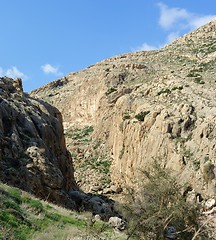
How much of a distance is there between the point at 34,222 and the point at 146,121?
27.2 meters

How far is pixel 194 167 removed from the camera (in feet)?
106

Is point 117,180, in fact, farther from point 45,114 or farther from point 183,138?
point 45,114

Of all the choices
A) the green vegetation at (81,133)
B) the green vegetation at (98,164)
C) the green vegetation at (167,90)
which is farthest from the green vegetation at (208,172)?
the green vegetation at (81,133)

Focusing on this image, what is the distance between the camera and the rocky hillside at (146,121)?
33.8m

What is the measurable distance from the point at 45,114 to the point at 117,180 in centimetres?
1340

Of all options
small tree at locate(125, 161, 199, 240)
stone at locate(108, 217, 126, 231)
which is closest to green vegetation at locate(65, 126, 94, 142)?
stone at locate(108, 217, 126, 231)

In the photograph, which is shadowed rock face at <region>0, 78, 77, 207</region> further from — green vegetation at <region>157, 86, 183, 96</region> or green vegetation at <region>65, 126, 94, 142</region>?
green vegetation at <region>65, 126, 94, 142</region>

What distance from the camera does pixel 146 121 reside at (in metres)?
39.5

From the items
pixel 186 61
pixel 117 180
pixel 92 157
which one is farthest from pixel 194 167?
pixel 186 61

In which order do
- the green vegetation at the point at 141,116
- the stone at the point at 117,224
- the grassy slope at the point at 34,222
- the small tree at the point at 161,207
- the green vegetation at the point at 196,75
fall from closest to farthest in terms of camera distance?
the grassy slope at the point at 34,222 → the small tree at the point at 161,207 → the stone at the point at 117,224 → the green vegetation at the point at 141,116 → the green vegetation at the point at 196,75

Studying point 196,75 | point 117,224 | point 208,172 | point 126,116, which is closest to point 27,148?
point 117,224

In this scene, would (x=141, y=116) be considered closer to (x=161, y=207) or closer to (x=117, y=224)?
(x=117, y=224)

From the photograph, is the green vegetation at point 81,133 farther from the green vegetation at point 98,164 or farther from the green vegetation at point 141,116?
the green vegetation at point 141,116

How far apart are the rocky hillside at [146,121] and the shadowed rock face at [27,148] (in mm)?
5618
